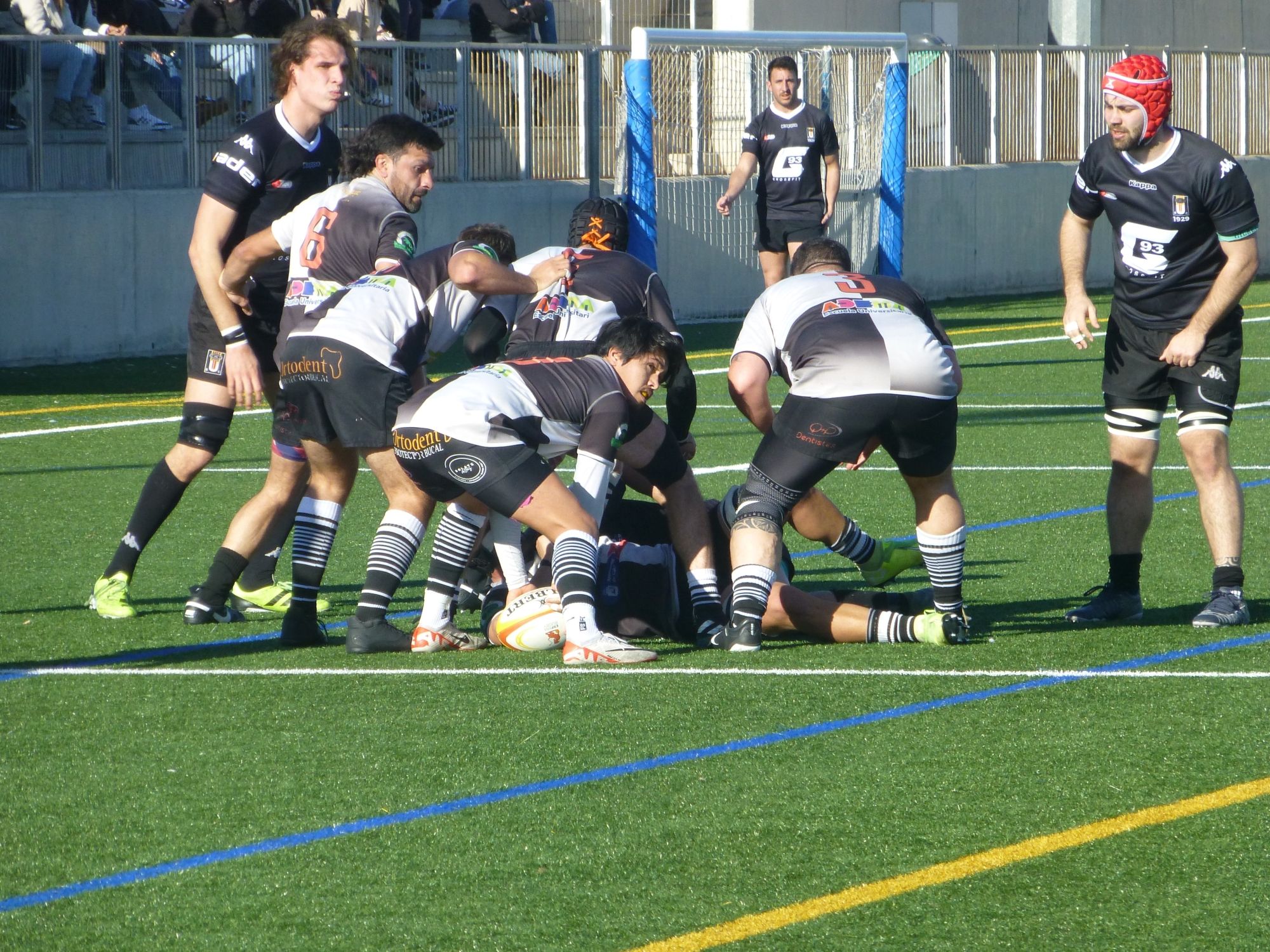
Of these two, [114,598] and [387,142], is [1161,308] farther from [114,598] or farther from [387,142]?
[114,598]

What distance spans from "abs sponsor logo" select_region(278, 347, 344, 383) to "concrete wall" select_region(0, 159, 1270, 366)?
33.4ft

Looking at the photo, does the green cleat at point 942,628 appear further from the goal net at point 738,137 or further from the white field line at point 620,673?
the goal net at point 738,137

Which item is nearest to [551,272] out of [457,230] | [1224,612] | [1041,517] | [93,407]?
[1224,612]

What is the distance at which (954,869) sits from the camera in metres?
4.18

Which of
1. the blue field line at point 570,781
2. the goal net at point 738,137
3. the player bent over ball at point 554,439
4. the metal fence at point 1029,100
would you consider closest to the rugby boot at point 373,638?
the player bent over ball at point 554,439

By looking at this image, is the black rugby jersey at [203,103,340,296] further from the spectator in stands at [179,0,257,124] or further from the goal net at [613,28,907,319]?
the goal net at [613,28,907,319]

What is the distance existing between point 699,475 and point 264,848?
642 cm

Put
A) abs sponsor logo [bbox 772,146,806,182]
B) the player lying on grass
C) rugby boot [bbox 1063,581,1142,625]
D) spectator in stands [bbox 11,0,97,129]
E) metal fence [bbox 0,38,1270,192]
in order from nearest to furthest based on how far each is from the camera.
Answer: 1. the player lying on grass
2. rugby boot [bbox 1063,581,1142,625]
3. abs sponsor logo [bbox 772,146,806,182]
4. spectator in stands [bbox 11,0,97,129]
5. metal fence [bbox 0,38,1270,192]

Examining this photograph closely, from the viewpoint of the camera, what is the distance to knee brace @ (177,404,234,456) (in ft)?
24.1

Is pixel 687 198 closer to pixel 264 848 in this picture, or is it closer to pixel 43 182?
pixel 43 182

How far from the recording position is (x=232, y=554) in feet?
23.3

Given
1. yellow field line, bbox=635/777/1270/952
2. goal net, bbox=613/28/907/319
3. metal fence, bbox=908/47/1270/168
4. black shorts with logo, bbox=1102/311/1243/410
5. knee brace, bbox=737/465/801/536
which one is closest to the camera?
yellow field line, bbox=635/777/1270/952

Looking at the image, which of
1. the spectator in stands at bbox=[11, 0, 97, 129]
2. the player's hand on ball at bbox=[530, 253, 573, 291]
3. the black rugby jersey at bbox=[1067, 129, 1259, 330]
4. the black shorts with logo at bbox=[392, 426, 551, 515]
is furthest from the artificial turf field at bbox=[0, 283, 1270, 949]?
the spectator in stands at bbox=[11, 0, 97, 129]

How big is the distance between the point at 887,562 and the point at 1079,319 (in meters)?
1.29
